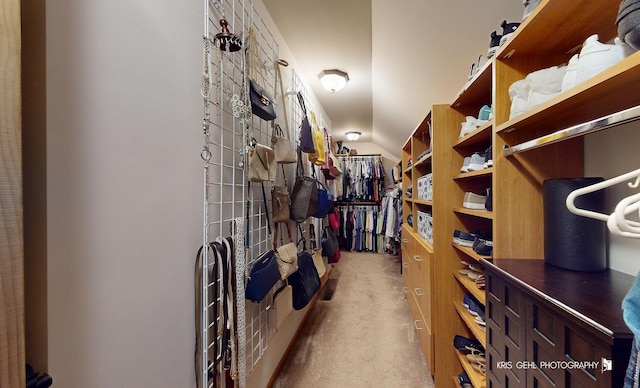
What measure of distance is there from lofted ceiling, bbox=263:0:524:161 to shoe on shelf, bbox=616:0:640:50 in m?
0.82

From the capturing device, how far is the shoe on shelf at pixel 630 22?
46 cm

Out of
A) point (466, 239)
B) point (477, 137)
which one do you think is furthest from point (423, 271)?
point (477, 137)

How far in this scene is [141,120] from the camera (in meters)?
0.69

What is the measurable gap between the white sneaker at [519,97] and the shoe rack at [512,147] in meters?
0.05

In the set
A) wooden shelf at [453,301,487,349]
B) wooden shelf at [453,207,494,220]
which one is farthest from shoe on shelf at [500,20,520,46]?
wooden shelf at [453,301,487,349]

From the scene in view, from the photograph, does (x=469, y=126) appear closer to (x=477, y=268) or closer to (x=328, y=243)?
(x=477, y=268)

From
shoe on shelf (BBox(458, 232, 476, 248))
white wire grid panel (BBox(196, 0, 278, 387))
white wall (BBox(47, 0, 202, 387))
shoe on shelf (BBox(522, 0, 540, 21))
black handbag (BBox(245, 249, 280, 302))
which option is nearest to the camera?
white wall (BBox(47, 0, 202, 387))

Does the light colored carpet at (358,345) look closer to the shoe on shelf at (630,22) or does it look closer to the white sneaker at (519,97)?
the white sneaker at (519,97)

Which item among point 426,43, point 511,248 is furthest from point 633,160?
point 426,43

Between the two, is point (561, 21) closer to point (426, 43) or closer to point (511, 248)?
point (511, 248)

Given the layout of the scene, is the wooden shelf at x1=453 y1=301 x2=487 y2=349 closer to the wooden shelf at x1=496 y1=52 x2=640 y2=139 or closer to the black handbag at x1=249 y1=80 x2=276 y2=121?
the wooden shelf at x1=496 y1=52 x2=640 y2=139

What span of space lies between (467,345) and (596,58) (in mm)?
1456

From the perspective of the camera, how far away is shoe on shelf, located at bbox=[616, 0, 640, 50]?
463mm

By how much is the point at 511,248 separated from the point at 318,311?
209 cm
